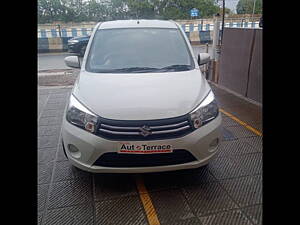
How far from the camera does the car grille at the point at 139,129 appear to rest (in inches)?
96.8

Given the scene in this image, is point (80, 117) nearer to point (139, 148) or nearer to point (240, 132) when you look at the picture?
point (139, 148)

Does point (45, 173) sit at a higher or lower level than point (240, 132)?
lower

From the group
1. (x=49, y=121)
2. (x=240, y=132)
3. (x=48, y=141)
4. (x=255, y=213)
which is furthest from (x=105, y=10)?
(x=255, y=213)

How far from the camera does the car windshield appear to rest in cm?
349

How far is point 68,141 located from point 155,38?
207cm

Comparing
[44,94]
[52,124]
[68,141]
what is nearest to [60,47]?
[44,94]

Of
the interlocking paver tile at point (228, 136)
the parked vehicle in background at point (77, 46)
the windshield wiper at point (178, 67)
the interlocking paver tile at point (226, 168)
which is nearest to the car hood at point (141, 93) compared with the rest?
the windshield wiper at point (178, 67)

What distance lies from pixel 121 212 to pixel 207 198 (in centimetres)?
89

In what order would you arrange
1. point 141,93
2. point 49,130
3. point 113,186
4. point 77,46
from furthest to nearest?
point 77,46, point 49,130, point 113,186, point 141,93

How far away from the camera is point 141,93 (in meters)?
2.79

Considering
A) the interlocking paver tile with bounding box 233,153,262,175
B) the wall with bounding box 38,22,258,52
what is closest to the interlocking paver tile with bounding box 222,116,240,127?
the interlocking paver tile with bounding box 233,153,262,175

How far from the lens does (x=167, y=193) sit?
2807 millimetres

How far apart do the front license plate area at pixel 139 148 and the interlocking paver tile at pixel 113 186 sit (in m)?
0.61
